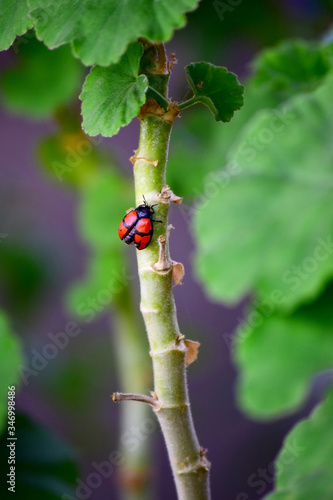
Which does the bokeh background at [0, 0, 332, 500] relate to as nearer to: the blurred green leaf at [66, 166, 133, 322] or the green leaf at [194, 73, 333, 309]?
the blurred green leaf at [66, 166, 133, 322]

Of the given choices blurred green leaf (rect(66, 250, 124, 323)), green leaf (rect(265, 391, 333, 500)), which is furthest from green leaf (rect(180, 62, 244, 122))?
blurred green leaf (rect(66, 250, 124, 323))

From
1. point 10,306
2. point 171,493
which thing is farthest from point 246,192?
point 171,493

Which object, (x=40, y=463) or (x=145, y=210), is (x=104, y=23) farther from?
(x=40, y=463)

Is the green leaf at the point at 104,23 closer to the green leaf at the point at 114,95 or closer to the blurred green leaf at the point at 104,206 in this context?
the green leaf at the point at 114,95

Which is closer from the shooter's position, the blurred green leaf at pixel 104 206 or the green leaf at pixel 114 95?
the green leaf at pixel 114 95

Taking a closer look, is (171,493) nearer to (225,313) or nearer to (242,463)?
(242,463)

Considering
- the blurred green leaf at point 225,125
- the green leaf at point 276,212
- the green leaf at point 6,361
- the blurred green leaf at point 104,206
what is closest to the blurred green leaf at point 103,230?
the blurred green leaf at point 104,206

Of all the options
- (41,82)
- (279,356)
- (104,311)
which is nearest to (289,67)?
(279,356)
